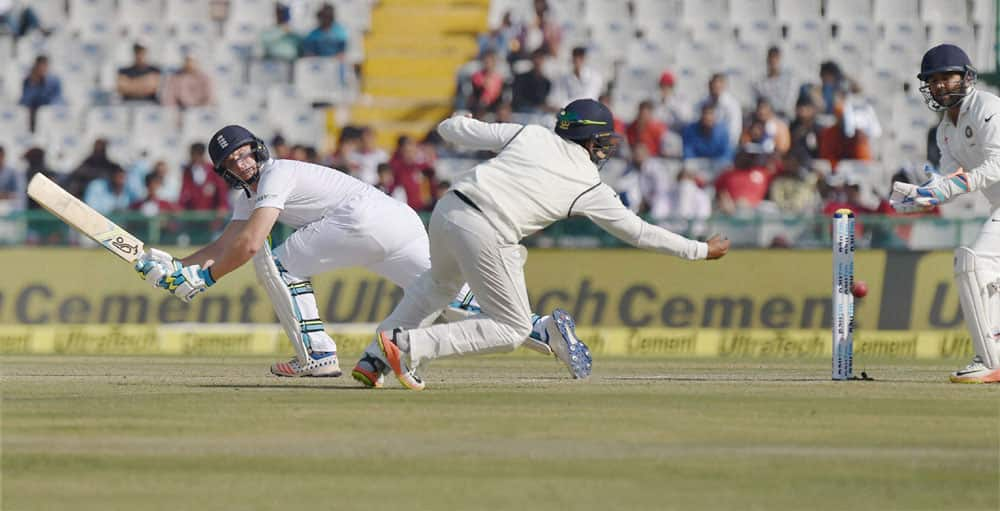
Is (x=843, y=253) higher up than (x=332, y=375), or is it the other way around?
(x=843, y=253)

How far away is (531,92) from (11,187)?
5665 mm

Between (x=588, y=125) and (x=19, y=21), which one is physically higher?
(x=19, y=21)

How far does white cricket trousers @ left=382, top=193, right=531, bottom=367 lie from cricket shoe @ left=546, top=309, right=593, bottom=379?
1.98 ft

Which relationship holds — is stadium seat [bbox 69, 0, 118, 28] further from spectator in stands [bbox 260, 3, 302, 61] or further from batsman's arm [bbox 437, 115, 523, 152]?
batsman's arm [bbox 437, 115, 523, 152]

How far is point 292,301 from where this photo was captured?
10.5 meters

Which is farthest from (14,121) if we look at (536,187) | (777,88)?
(536,187)

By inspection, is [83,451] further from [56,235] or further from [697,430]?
[56,235]

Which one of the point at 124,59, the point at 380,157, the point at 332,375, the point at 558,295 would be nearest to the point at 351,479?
the point at 332,375

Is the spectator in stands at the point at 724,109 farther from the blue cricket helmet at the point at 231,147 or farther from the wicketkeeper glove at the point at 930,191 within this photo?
the blue cricket helmet at the point at 231,147

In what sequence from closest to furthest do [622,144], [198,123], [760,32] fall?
[622,144]
[198,123]
[760,32]

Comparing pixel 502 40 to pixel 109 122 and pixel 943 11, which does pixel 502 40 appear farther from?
pixel 943 11

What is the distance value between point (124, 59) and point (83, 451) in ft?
55.1

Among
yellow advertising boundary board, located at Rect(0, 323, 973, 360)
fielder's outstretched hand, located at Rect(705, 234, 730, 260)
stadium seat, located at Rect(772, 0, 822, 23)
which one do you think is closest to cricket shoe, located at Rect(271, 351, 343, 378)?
fielder's outstretched hand, located at Rect(705, 234, 730, 260)

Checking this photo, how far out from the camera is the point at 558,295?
651 inches
